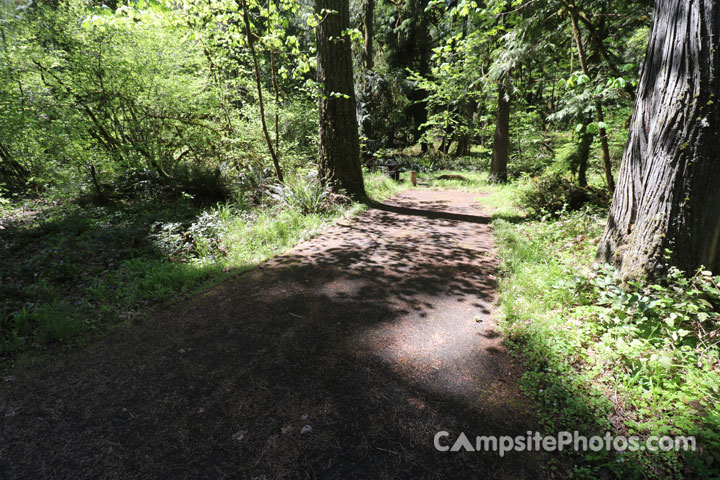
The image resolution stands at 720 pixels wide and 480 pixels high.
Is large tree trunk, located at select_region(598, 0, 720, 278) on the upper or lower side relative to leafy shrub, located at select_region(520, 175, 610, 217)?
upper

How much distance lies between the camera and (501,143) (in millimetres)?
12312

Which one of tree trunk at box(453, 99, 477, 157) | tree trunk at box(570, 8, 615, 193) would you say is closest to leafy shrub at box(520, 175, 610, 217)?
tree trunk at box(570, 8, 615, 193)

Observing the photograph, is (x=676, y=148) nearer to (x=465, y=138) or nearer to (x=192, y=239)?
(x=192, y=239)

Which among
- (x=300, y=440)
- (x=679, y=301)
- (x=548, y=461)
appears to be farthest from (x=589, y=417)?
(x=300, y=440)

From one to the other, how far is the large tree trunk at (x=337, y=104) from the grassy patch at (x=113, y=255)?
973 mm

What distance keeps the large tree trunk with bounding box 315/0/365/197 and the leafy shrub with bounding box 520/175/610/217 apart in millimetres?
4593

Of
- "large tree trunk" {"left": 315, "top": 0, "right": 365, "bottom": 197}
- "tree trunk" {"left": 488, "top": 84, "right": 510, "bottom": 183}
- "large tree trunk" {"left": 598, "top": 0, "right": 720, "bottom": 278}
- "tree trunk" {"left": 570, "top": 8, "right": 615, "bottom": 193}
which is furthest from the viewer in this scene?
"tree trunk" {"left": 488, "top": 84, "right": 510, "bottom": 183}

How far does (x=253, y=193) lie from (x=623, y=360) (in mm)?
8566

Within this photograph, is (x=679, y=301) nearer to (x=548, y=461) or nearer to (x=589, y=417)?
(x=589, y=417)

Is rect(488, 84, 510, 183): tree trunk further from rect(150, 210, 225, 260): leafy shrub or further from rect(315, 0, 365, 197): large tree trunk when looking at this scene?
rect(150, 210, 225, 260): leafy shrub

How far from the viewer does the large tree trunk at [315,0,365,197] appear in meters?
7.59

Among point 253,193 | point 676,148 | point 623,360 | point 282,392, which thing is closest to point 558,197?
point 676,148

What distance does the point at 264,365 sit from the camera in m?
2.76

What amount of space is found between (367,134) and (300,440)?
604 inches
